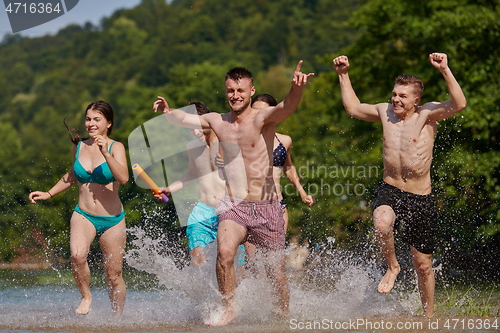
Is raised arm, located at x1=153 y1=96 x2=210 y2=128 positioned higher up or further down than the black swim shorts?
higher up

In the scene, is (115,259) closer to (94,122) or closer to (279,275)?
(94,122)

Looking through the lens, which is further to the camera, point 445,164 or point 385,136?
point 445,164

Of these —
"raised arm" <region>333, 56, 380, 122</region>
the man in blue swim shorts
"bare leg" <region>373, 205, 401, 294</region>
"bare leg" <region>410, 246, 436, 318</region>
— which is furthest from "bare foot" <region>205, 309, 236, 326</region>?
"raised arm" <region>333, 56, 380, 122</region>

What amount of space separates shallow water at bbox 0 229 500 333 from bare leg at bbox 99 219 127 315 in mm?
148

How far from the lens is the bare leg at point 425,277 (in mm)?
6852

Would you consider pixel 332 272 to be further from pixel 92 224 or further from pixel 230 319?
pixel 92 224

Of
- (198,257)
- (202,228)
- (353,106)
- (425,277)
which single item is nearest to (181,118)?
(202,228)

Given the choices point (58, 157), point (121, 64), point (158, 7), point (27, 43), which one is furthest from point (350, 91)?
point (27, 43)

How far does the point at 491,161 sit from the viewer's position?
45.8ft

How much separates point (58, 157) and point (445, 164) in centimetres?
4178

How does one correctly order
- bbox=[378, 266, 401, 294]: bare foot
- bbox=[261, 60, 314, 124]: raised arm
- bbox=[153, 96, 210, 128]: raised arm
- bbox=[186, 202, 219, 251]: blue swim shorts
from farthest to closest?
bbox=[186, 202, 219, 251]: blue swim shorts < bbox=[153, 96, 210, 128]: raised arm < bbox=[378, 266, 401, 294]: bare foot < bbox=[261, 60, 314, 124]: raised arm

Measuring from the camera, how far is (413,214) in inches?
267

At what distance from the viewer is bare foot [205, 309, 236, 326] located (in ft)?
21.2

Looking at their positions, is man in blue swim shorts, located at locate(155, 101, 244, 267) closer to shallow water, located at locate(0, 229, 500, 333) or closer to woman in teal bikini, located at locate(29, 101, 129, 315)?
shallow water, located at locate(0, 229, 500, 333)
